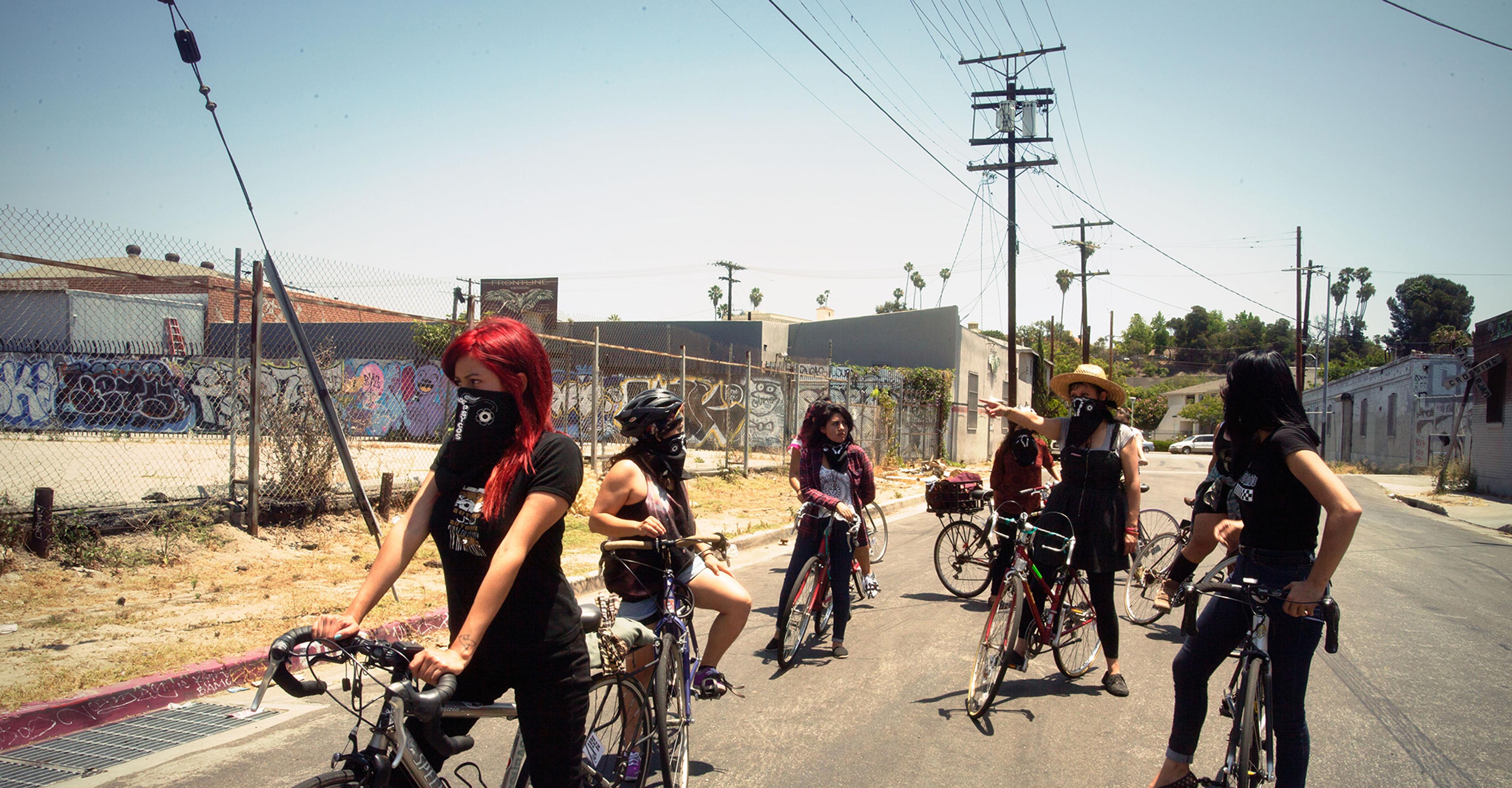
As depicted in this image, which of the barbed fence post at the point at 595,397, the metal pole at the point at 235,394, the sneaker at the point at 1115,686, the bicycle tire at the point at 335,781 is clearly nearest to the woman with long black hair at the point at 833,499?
the sneaker at the point at 1115,686

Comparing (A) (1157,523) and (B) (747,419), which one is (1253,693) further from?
(B) (747,419)

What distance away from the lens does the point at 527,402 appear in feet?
8.06

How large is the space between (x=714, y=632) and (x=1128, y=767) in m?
2.03

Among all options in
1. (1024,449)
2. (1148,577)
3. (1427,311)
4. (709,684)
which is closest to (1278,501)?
(709,684)

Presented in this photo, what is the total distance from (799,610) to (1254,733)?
2.97 m

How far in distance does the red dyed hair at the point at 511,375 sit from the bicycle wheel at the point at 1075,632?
391 cm

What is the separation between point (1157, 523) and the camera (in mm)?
8430

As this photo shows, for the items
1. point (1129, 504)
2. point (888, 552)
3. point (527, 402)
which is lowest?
point (888, 552)

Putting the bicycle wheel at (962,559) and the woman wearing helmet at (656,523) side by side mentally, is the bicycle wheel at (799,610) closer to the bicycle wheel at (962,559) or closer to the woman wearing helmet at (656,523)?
the woman wearing helmet at (656,523)

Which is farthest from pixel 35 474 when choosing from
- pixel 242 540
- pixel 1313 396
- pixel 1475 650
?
pixel 1313 396

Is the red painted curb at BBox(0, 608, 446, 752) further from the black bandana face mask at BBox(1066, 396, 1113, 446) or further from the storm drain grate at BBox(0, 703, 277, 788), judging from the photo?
the black bandana face mask at BBox(1066, 396, 1113, 446)

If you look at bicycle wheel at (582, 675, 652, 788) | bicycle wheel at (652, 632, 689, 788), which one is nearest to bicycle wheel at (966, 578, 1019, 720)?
bicycle wheel at (652, 632, 689, 788)

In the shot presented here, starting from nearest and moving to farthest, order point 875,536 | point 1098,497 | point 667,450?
point 667,450, point 1098,497, point 875,536

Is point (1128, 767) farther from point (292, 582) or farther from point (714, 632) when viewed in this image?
point (292, 582)
